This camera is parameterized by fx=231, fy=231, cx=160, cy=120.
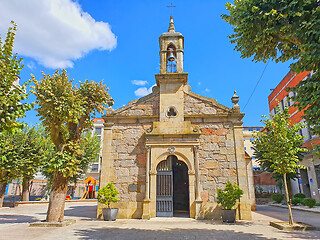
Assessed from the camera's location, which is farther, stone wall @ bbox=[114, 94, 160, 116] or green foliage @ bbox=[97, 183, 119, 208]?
stone wall @ bbox=[114, 94, 160, 116]

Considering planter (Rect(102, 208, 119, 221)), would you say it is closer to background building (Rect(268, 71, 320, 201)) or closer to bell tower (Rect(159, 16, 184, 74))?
bell tower (Rect(159, 16, 184, 74))

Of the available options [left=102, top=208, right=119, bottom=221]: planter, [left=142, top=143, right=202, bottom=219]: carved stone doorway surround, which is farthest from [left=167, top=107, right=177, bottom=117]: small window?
[left=102, top=208, right=119, bottom=221]: planter

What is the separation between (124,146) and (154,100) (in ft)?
9.97

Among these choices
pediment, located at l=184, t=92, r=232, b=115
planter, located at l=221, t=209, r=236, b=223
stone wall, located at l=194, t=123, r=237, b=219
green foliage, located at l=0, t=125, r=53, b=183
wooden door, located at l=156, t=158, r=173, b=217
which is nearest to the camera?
planter, located at l=221, t=209, r=236, b=223

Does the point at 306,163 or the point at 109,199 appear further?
the point at 306,163

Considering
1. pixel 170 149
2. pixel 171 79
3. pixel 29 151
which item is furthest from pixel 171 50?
pixel 29 151

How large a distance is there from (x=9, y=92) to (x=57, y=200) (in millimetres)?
6087

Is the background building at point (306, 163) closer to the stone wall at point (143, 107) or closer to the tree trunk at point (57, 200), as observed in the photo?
the stone wall at point (143, 107)

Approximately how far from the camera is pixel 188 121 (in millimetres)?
12258

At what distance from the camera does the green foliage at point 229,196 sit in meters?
10.3

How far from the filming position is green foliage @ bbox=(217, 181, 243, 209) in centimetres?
1028

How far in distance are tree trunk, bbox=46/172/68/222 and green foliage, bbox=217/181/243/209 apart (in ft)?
22.5

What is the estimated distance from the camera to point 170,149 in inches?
468

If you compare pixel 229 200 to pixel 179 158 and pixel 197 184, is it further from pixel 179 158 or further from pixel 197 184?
pixel 179 158
